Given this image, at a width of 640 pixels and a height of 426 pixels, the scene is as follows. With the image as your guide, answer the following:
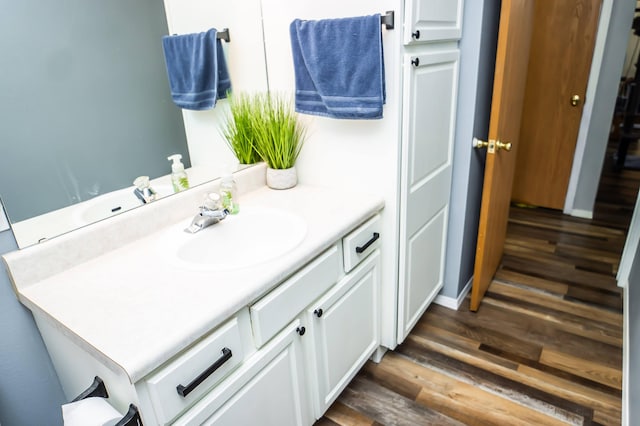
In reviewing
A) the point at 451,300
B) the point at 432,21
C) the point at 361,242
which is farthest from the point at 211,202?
the point at 451,300

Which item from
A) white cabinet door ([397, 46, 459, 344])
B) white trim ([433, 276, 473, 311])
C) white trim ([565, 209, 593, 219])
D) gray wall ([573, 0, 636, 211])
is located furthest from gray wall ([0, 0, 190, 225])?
white trim ([565, 209, 593, 219])

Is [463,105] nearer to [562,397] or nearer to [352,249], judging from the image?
[352,249]

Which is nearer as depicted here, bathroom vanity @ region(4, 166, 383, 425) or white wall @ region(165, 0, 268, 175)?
bathroom vanity @ region(4, 166, 383, 425)

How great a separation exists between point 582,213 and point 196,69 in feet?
10.6

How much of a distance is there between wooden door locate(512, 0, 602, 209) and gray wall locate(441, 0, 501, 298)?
1480 millimetres

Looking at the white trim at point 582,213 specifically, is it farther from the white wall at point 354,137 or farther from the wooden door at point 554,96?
the white wall at point 354,137

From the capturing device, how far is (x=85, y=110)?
1.18 meters

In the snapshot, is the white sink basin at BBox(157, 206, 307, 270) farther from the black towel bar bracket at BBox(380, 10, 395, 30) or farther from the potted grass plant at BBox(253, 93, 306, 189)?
the black towel bar bracket at BBox(380, 10, 395, 30)

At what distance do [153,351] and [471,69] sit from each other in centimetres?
169

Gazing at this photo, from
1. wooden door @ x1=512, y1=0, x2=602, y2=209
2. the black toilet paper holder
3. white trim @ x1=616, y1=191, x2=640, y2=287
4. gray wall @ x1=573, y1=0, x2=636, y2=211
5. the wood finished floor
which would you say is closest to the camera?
the black toilet paper holder

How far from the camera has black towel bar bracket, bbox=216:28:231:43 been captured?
1584mm

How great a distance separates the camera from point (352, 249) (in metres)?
1.44

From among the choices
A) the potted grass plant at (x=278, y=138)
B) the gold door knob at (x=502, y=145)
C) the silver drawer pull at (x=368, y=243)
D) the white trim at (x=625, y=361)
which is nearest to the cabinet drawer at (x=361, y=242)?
the silver drawer pull at (x=368, y=243)

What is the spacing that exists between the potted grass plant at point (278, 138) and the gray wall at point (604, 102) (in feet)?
8.30
